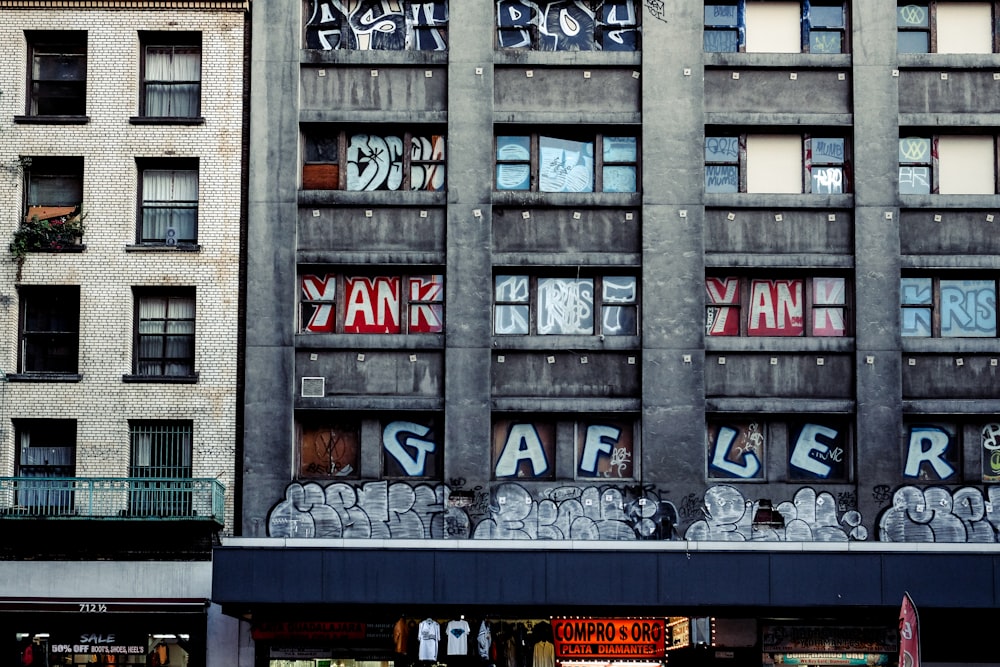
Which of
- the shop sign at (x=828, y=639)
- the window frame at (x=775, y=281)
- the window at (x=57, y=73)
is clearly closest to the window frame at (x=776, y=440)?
the window frame at (x=775, y=281)

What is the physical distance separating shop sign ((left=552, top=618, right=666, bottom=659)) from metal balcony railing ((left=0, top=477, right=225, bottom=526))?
24.5 ft

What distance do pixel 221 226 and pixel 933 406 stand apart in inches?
611

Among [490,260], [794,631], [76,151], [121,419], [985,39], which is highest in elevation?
[985,39]

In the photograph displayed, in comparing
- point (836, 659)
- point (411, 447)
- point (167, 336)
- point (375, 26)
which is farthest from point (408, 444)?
point (836, 659)

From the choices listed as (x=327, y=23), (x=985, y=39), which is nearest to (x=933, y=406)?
(x=985, y=39)

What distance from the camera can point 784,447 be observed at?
29.2 metres

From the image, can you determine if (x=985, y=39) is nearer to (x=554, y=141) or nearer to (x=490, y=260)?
(x=554, y=141)

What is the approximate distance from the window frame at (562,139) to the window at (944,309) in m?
6.37

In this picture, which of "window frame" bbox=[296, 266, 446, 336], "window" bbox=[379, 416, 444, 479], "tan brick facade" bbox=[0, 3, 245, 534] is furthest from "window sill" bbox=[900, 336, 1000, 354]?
"tan brick facade" bbox=[0, 3, 245, 534]

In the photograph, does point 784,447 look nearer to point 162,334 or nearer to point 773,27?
point 773,27

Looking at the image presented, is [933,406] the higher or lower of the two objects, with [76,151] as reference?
lower

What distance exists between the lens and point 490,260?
29.2 m

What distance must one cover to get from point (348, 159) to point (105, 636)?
37.0 ft

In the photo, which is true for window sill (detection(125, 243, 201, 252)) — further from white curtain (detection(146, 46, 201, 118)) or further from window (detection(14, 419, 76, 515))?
window (detection(14, 419, 76, 515))
